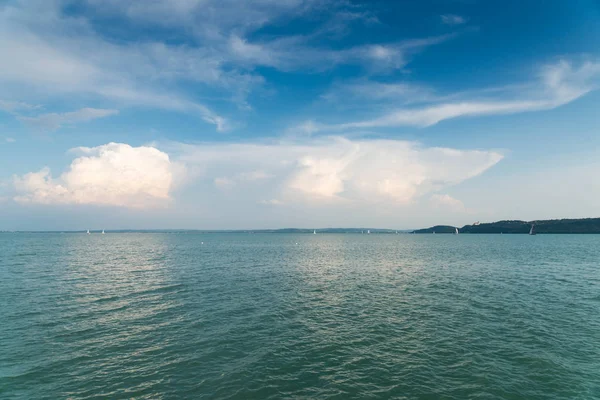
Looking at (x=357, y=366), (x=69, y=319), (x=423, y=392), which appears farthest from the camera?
(x=69, y=319)

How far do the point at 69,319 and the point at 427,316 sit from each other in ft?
151

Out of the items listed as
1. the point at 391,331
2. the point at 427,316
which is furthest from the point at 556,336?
the point at 391,331

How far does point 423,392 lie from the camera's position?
844 inches

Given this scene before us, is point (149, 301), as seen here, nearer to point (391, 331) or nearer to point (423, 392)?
point (391, 331)

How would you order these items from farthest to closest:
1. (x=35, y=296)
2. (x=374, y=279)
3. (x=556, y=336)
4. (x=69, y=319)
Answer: (x=374, y=279)
(x=35, y=296)
(x=69, y=319)
(x=556, y=336)

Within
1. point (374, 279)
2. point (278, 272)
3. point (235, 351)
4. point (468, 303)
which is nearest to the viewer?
point (235, 351)

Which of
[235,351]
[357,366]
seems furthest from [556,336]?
[235,351]

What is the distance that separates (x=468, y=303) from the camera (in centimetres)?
4553

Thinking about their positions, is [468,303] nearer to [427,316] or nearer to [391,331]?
[427,316]

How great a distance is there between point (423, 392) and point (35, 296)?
2343 inches

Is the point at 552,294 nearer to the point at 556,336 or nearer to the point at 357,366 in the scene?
the point at 556,336

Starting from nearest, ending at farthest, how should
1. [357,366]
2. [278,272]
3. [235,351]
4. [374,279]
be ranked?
[357,366] → [235,351] → [374,279] → [278,272]

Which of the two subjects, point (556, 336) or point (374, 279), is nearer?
point (556, 336)

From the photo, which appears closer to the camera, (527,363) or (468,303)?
(527,363)
